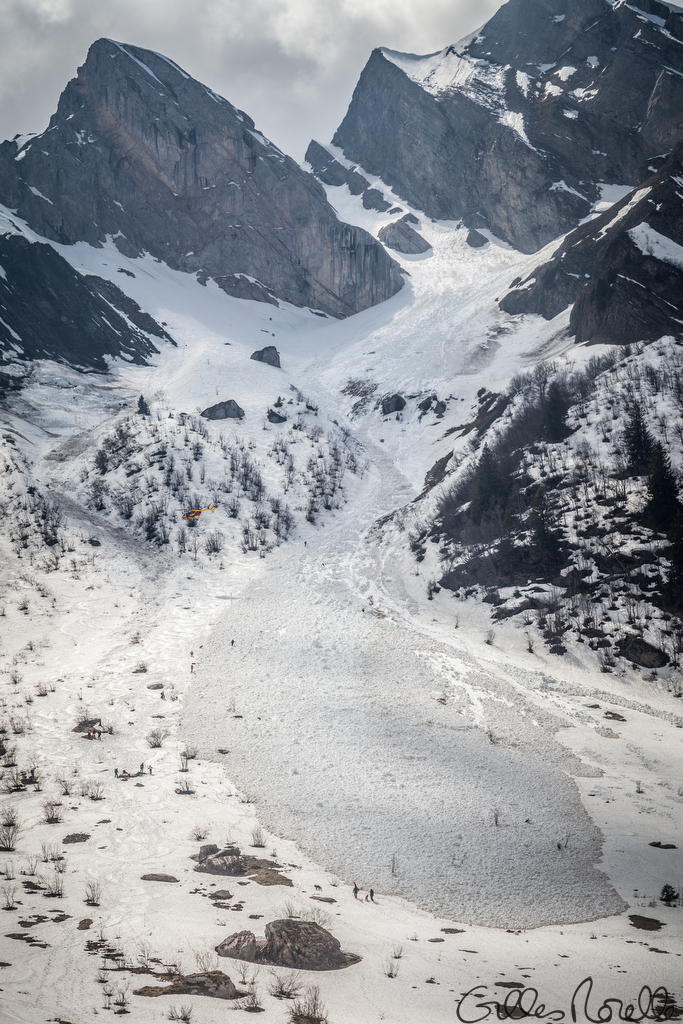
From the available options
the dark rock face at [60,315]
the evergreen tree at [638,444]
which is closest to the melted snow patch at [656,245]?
the evergreen tree at [638,444]

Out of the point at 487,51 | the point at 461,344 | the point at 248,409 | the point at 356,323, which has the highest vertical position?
the point at 487,51

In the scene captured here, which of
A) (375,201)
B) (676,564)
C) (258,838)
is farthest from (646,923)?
(375,201)

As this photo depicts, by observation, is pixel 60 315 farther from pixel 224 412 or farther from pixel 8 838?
pixel 8 838

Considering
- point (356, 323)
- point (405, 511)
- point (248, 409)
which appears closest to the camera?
point (405, 511)

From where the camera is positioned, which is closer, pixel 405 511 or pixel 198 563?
pixel 198 563

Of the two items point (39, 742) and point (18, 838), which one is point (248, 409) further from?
point (18, 838)

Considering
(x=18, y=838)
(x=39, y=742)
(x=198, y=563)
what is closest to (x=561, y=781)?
(x=18, y=838)

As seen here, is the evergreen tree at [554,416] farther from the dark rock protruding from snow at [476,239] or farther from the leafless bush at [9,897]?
the dark rock protruding from snow at [476,239]
